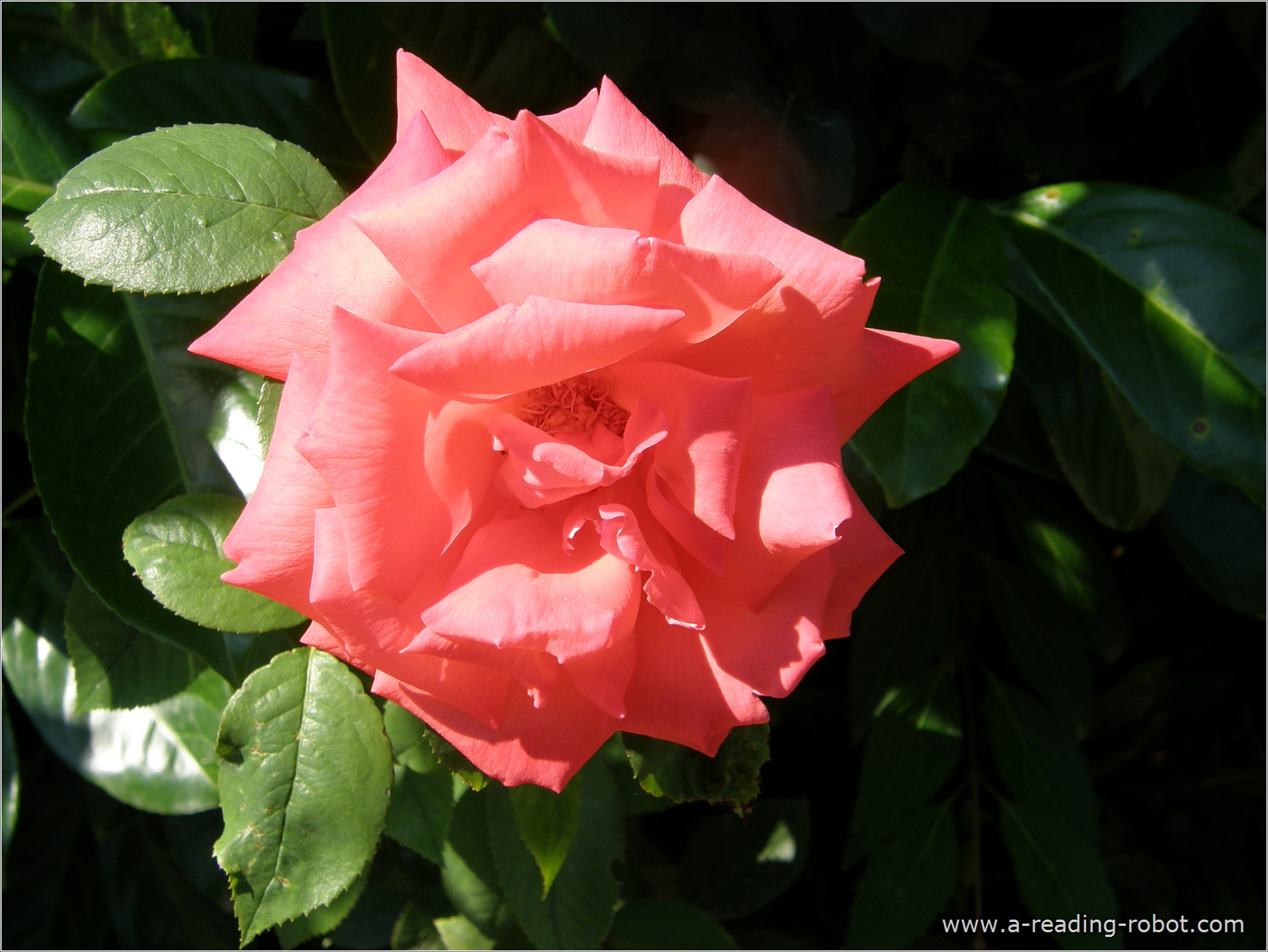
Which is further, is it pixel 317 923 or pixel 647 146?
pixel 317 923

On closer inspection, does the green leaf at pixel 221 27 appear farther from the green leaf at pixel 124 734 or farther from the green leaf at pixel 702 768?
the green leaf at pixel 702 768

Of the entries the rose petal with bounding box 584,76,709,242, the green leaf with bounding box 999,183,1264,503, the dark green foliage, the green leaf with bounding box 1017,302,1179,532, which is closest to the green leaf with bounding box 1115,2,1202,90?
the dark green foliage

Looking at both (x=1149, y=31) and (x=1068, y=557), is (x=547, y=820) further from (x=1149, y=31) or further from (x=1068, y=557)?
(x=1149, y=31)

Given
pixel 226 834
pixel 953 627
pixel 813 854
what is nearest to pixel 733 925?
pixel 813 854

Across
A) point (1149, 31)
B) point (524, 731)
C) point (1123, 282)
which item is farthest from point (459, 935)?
point (1149, 31)

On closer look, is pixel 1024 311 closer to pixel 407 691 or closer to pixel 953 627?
pixel 953 627

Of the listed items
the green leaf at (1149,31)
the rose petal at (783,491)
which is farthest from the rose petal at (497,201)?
the green leaf at (1149,31)

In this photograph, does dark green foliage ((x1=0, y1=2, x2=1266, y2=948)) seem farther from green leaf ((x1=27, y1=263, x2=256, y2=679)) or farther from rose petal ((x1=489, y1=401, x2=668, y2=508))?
rose petal ((x1=489, y1=401, x2=668, y2=508))
